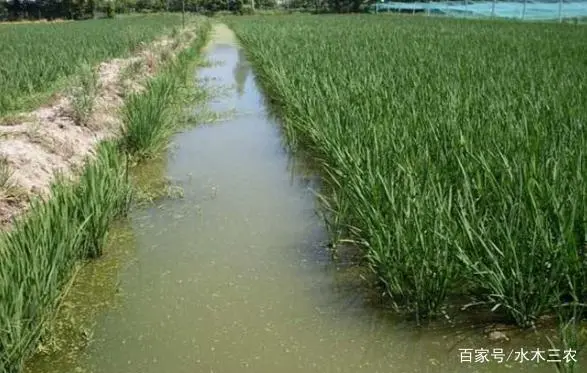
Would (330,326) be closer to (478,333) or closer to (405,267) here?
(405,267)

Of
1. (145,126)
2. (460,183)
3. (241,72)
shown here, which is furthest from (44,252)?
(241,72)

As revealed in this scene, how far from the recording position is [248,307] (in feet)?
8.84

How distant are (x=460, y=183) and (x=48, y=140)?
10.8 ft

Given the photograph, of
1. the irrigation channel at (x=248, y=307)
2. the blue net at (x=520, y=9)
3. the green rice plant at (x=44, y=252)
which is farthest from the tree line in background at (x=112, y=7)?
the green rice plant at (x=44, y=252)

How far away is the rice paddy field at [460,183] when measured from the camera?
227 centimetres

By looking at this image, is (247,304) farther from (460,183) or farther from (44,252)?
(460,183)

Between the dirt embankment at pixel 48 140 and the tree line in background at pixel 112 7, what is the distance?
39.9 metres

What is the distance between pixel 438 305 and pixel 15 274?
1724 mm

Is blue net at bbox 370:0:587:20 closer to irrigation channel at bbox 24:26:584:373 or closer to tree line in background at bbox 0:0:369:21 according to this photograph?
tree line in background at bbox 0:0:369:21

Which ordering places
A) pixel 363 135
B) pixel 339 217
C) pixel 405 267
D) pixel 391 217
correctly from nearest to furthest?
1. pixel 405 267
2. pixel 391 217
3. pixel 339 217
4. pixel 363 135

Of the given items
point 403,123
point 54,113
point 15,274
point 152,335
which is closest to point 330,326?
point 152,335

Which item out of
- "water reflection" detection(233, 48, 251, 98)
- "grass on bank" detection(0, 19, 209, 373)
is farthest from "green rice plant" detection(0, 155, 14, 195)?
"water reflection" detection(233, 48, 251, 98)

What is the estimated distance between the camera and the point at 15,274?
2215 mm

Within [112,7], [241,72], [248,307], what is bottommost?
[248,307]
